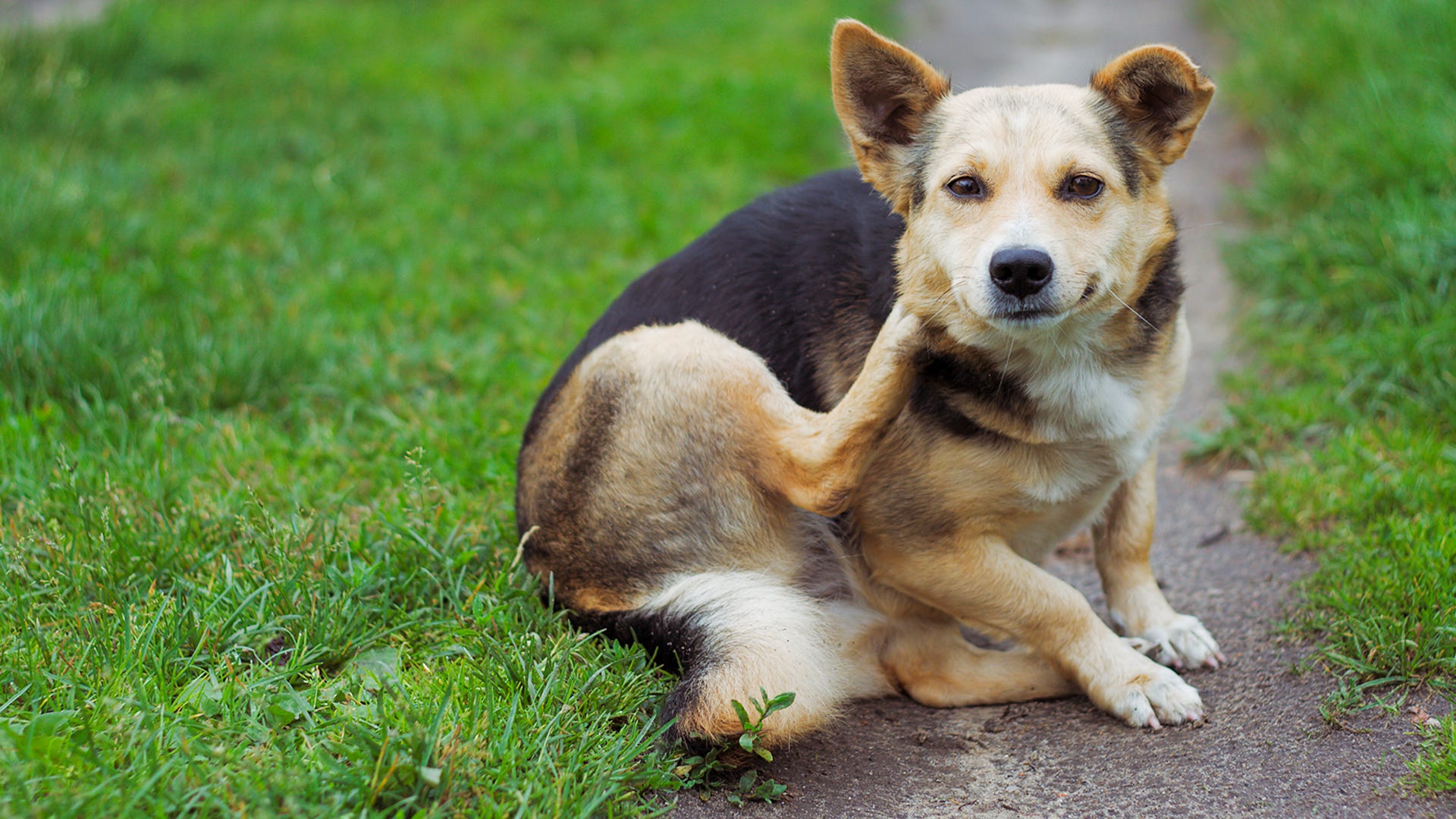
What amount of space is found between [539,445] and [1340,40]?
5.83 meters

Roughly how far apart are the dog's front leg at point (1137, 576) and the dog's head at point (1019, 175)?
2.37 feet

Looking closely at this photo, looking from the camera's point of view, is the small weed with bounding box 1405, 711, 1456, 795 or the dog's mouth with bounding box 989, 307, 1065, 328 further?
the dog's mouth with bounding box 989, 307, 1065, 328

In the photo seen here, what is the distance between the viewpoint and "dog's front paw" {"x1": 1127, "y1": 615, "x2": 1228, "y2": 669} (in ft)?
10.8

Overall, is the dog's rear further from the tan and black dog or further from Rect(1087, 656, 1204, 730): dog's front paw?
Rect(1087, 656, 1204, 730): dog's front paw

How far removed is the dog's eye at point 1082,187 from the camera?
2.84 m

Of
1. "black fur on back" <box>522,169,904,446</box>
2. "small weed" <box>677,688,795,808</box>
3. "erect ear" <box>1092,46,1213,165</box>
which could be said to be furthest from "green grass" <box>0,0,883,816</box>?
"erect ear" <box>1092,46,1213,165</box>

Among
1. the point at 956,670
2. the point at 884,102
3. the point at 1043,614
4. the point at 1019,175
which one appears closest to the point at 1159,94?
the point at 1019,175

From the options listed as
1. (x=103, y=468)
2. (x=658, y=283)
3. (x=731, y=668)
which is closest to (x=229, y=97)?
(x=103, y=468)

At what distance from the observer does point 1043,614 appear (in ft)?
10.2

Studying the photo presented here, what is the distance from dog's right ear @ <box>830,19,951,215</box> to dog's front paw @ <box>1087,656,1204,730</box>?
1.40 metres

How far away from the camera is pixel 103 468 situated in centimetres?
383

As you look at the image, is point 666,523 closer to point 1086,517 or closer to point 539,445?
point 539,445

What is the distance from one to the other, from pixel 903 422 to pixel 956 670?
777 millimetres

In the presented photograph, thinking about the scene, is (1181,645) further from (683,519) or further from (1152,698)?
(683,519)
